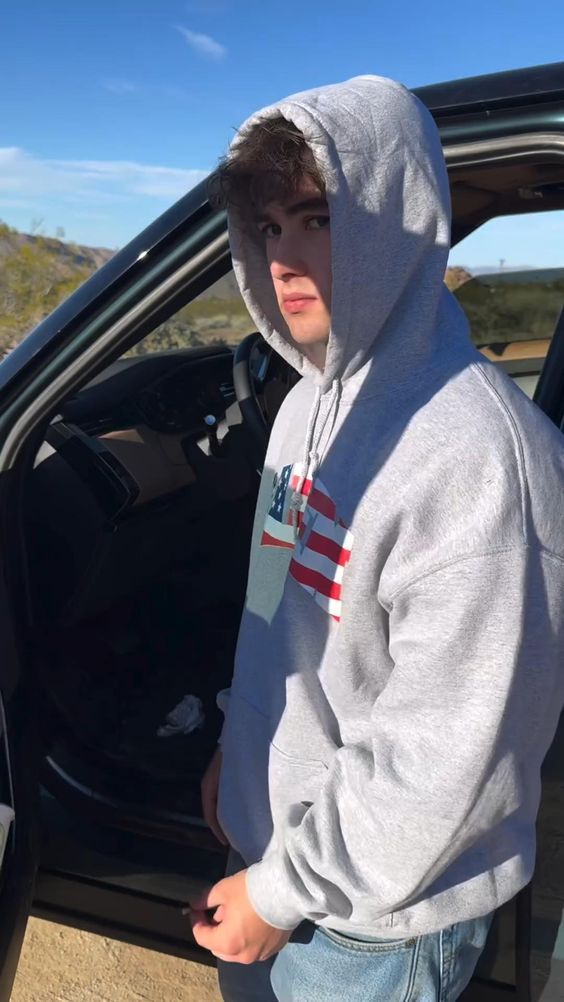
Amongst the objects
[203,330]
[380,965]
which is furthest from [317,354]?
[203,330]

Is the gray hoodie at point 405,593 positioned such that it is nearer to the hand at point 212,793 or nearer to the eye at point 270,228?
the eye at point 270,228

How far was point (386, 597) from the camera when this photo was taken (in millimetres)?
973

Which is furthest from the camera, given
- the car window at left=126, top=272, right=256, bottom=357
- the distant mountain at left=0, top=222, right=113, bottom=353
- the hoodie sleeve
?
the distant mountain at left=0, top=222, right=113, bottom=353

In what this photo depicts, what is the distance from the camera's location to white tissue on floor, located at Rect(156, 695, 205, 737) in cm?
229

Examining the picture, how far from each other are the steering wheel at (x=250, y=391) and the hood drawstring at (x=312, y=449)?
3.44 feet

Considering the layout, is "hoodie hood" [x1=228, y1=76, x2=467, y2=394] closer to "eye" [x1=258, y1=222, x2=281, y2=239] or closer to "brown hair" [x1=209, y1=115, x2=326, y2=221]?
"brown hair" [x1=209, y1=115, x2=326, y2=221]

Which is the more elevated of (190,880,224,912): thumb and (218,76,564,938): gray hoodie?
(218,76,564,938): gray hoodie

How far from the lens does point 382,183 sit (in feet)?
3.23

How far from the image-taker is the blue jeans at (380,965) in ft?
3.63

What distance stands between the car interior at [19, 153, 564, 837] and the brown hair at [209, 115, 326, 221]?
422 millimetres

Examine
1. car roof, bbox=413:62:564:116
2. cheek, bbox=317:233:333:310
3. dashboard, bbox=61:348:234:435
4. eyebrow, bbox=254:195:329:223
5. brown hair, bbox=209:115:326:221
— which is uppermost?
car roof, bbox=413:62:564:116

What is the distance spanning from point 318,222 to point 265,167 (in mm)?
97

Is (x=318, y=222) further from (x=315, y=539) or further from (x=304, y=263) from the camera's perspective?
(x=315, y=539)

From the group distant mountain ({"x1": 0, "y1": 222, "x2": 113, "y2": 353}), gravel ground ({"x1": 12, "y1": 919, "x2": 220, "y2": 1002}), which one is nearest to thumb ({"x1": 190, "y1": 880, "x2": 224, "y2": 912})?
gravel ground ({"x1": 12, "y1": 919, "x2": 220, "y2": 1002})
